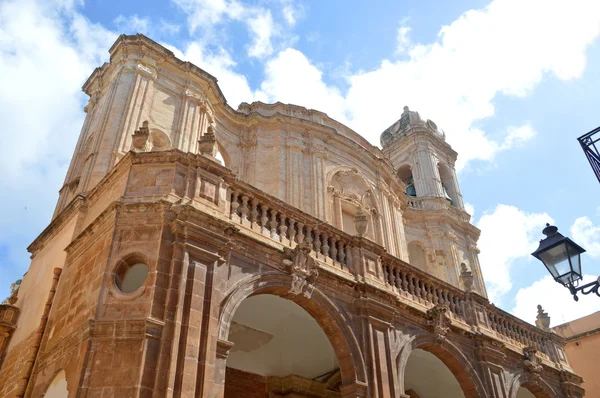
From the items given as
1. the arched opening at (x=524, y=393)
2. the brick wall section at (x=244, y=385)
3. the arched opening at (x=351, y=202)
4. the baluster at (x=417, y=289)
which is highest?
the arched opening at (x=351, y=202)

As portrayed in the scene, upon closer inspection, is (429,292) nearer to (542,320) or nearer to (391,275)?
(391,275)

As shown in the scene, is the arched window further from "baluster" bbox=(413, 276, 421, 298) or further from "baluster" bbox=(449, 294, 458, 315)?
"baluster" bbox=(413, 276, 421, 298)

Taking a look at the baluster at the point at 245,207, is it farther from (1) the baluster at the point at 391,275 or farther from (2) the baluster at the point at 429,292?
(2) the baluster at the point at 429,292

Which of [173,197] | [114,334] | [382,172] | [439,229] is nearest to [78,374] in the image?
[114,334]

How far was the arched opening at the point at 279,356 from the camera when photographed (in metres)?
11.3

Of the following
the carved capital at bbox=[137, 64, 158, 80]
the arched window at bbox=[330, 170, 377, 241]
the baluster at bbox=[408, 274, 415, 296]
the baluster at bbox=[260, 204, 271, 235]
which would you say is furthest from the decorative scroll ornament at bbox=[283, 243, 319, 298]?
the carved capital at bbox=[137, 64, 158, 80]

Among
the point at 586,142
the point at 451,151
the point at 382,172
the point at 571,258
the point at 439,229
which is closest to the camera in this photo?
the point at 571,258

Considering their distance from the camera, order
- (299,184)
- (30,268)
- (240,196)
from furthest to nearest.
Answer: (299,184)
(30,268)
(240,196)

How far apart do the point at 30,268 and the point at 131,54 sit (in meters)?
6.82

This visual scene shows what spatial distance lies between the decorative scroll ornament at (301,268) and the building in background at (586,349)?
1433cm

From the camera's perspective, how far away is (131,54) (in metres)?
16.1

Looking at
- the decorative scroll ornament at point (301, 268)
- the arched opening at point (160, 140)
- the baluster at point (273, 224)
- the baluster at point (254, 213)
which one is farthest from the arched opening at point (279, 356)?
Answer: the arched opening at point (160, 140)

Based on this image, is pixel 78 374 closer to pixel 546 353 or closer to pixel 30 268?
pixel 30 268

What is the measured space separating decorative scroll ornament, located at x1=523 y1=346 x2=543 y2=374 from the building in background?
6.82 metres
